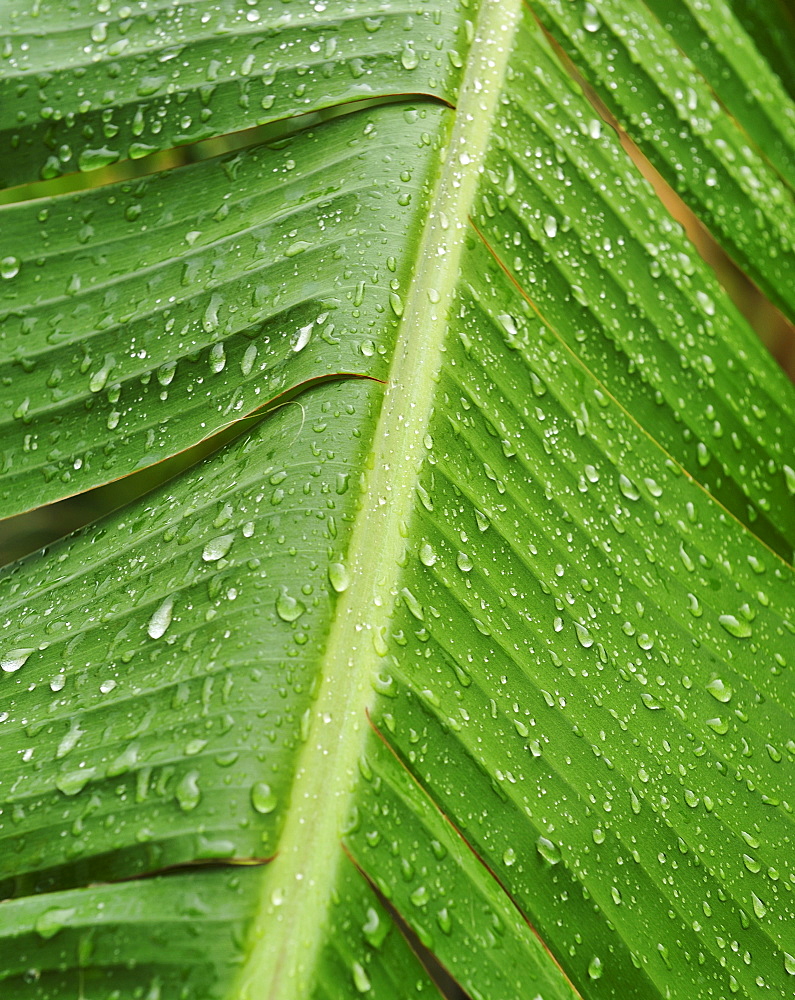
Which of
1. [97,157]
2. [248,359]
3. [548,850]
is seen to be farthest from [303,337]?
[548,850]

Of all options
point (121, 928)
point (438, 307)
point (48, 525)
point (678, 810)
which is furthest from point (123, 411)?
point (48, 525)

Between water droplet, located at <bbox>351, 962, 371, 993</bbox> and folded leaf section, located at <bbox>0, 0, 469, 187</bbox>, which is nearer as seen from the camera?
water droplet, located at <bbox>351, 962, 371, 993</bbox>

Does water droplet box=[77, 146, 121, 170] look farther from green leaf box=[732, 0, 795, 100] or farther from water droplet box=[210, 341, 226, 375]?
green leaf box=[732, 0, 795, 100]

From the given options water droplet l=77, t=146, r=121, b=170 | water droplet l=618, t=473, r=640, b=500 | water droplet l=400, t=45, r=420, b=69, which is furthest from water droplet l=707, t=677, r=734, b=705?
water droplet l=77, t=146, r=121, b=170

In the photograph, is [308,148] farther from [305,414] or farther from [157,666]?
[157,666]

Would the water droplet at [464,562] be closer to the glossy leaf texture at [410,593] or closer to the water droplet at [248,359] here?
the glossy leaf texture at [410,593]

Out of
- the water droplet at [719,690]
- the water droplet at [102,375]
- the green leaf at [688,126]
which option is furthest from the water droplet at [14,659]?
the green leaf at [688,126]

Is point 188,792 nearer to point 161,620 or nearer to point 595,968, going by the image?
point 161,620
